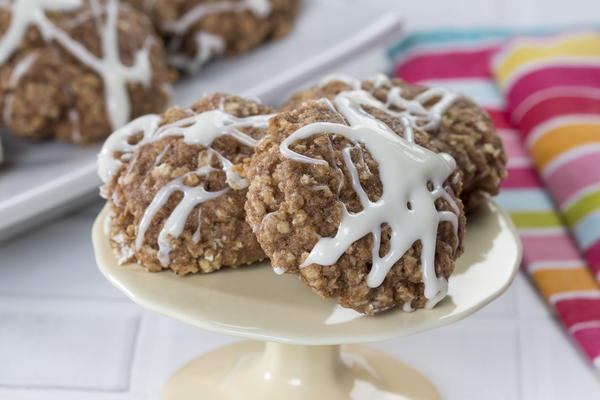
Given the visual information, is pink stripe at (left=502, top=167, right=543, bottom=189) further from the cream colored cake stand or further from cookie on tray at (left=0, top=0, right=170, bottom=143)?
cookie on tray at (left=0, top=0, right=170, bottom=143)

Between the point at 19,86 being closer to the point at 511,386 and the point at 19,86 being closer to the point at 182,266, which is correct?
the point at 182,266

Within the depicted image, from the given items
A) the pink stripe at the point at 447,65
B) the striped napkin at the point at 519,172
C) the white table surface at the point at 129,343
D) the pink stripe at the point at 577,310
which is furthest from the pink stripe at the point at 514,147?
the pink stripe at the point at 577,310

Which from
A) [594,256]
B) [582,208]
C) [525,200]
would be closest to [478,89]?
[525,200]

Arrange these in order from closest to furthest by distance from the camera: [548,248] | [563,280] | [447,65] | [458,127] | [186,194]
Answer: [186,194] < [458,127] < [563,280] < [548,248] < [447,65]

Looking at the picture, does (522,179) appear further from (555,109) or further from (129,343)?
(129,343)

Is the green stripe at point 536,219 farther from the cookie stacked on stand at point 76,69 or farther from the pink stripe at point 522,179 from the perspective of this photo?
the cookie stacked on stand at point 76,69
